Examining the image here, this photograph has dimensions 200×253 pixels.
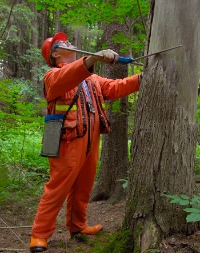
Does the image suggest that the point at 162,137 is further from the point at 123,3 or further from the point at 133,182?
the point at 123,3

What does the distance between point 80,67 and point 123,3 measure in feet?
6.14

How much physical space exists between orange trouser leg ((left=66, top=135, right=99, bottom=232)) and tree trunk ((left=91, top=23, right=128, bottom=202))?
4.58 feet

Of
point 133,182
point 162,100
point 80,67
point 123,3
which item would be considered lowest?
point 133,182

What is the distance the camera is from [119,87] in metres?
3.32

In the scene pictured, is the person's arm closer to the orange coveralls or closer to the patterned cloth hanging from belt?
the orange coveralls

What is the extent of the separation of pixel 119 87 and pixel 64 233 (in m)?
1.91

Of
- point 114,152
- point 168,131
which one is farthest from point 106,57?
point 114,152

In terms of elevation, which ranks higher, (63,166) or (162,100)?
(162,100)

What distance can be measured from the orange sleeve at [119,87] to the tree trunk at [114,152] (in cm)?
143

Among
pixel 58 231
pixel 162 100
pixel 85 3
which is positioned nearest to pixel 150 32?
pixel 162 100

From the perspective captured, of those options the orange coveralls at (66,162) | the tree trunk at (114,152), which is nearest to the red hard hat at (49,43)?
the orange coveralls at (66,162)

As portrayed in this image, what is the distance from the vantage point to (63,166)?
10.2 feet

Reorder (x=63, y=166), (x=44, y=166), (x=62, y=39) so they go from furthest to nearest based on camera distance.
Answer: (x=44, y=166) < (x=62, y=39) < (x=63, y=166)

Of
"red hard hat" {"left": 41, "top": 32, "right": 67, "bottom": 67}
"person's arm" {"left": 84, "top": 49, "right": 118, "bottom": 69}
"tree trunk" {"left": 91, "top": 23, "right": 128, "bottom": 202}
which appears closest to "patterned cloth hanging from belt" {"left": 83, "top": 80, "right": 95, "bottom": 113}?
"red hard hat" {"left": 41, "top": 32, "right": 67, "bottom": 67}
